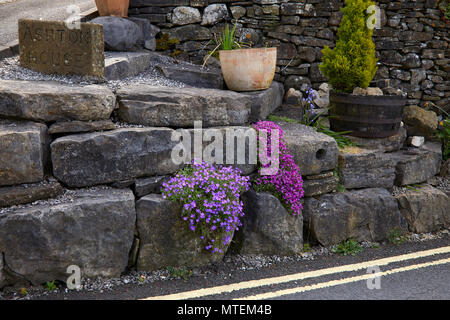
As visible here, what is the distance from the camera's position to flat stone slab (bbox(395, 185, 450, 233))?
518 cm

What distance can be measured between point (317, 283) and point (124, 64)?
10.8 ft

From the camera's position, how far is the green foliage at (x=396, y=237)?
16.2ft

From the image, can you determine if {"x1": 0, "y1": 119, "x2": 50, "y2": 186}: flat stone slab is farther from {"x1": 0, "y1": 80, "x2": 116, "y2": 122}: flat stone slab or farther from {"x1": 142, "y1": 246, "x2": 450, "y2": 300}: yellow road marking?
{"x1": 142, "y1": 246, "x2": 450, "y2": 300}: yellow road marking

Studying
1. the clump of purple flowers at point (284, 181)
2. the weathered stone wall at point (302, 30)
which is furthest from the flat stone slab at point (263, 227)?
the weathered stone wall at point (302, 30)

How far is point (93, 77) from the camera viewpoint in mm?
4492

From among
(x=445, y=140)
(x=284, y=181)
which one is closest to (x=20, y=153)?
(x=284, y=181)

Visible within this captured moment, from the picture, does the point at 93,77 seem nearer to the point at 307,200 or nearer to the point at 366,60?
the point at 307,200

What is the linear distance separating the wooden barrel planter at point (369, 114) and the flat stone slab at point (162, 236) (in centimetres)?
266

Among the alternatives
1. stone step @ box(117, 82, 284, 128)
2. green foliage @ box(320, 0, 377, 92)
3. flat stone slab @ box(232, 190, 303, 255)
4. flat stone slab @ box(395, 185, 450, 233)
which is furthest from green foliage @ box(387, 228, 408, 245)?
stone step @ box(117, 82, 284, 128)

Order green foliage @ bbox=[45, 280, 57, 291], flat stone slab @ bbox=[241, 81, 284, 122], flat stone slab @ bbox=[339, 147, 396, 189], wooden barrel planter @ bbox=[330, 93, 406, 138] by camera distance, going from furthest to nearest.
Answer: wooden barrel planter @ bbox=[330, 93, 406, 138] < flat stone slab @ bbox=[241, 81, 284, 122] < flat stone slab @ bbox=[339, 147, 396, 189] < green foliage @ bbox=[45, 280, 57, 291]

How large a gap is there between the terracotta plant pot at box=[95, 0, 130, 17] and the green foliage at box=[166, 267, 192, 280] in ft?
13.0

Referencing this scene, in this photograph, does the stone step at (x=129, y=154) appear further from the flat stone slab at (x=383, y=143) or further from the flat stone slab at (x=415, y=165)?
the flat stone slab at (x=415, y=165)
